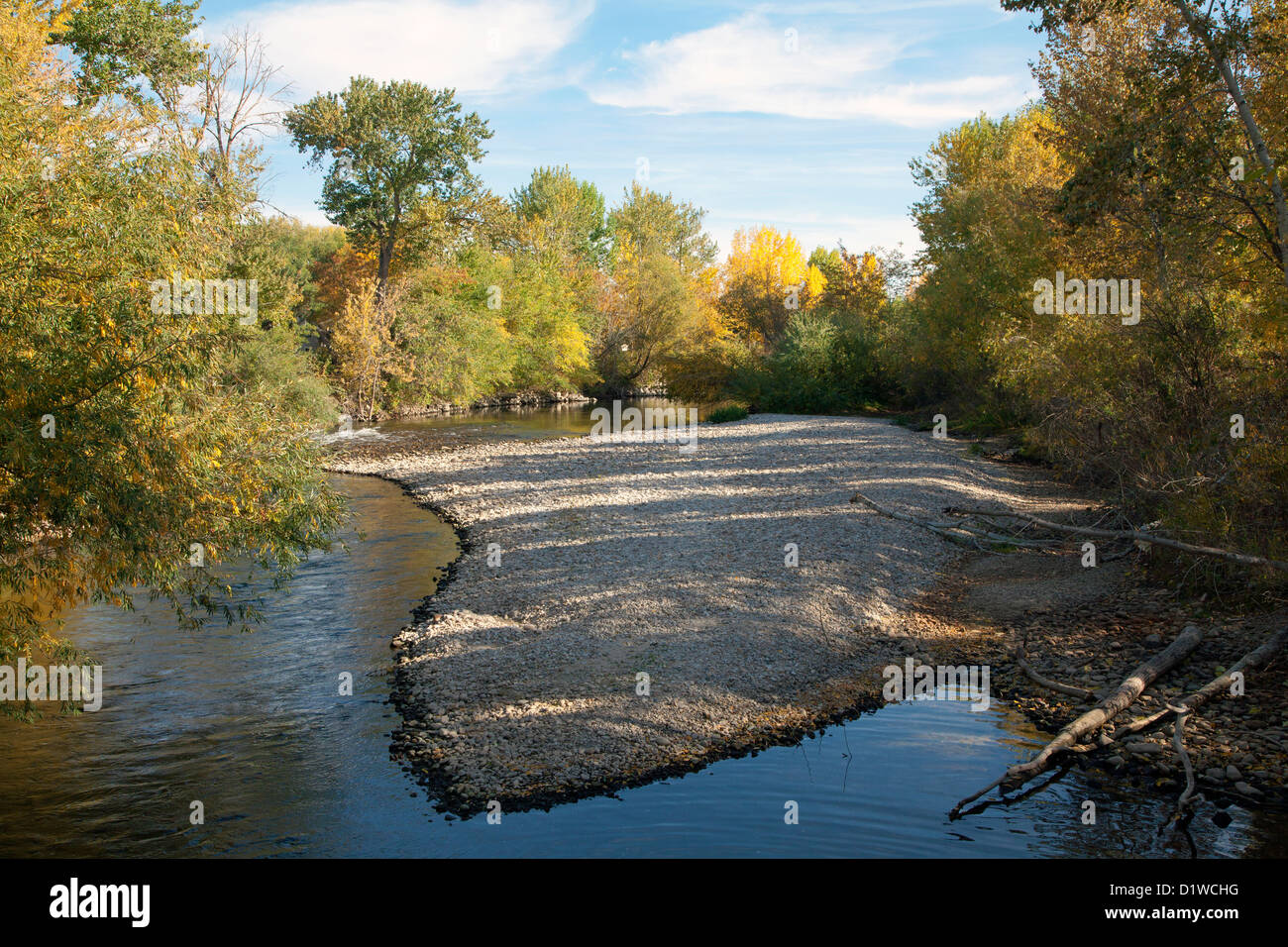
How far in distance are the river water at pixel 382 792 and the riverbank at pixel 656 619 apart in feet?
1.31

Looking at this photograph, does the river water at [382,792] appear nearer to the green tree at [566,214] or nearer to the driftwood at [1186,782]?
the driftwood at [1186,782]

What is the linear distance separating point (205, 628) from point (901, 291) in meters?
51.3

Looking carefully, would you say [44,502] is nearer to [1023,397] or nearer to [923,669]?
[923,669]

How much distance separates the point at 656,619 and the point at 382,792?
4757mm

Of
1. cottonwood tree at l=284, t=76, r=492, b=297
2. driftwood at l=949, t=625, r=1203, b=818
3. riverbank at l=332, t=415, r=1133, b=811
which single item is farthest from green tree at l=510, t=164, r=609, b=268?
driftwood at l=949, t=625, r=1203, b=818

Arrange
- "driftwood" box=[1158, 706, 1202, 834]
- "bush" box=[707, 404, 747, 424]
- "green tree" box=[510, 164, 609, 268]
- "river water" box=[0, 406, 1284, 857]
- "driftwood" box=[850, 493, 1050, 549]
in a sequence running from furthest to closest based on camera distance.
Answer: "green tree" box=[510, 164, 609, 268] < "bush" box=[707, 404, 747, 424] < "driftwood" box=[850, 493, 1050, 549] < "driftwood" box=[1158, 706, 1202, 834] < "river water" box=[0, 406, 1284, 857]

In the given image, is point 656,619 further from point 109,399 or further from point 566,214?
point 566,214

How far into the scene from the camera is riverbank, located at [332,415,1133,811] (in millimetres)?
8648

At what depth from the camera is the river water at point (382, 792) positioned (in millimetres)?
7082

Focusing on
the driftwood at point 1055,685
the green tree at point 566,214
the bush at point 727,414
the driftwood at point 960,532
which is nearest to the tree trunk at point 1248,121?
the driftwood at point 960,532

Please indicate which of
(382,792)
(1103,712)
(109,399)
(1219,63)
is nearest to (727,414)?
(1219,63)

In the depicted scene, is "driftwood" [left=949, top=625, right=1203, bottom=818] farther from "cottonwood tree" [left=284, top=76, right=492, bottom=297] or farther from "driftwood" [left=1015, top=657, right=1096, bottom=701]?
"cottonwood tree" [left=284, top=76, right=492, bottom=297]

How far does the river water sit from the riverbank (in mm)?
400
